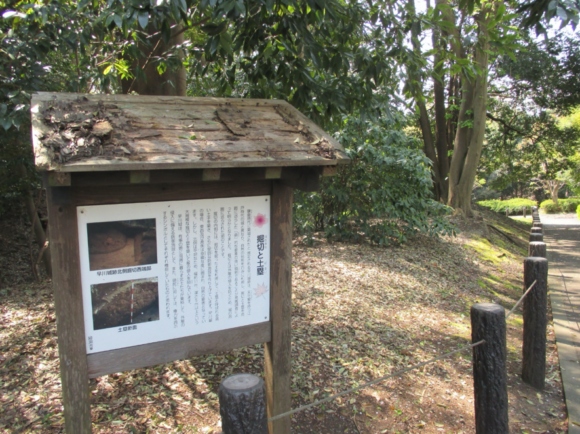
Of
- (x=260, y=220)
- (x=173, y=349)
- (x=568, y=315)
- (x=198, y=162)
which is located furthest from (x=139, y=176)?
(x=568, y=315)

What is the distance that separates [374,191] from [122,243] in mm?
6107

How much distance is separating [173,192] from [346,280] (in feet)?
14.6

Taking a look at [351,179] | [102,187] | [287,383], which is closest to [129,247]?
[102,187]

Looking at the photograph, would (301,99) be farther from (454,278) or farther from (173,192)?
(454,278)

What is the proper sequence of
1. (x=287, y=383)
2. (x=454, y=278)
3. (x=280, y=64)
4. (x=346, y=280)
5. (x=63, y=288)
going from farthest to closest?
(x=454, y=278) → (x=346, y=280) → (x=280, y=64) → (x=287, y=383) → (x=63, y=288)

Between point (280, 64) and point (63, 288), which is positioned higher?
point (280, 64)

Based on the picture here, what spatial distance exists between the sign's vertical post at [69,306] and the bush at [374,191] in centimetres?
569

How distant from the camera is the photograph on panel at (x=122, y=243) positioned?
203 centimetres

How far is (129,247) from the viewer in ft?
6.86

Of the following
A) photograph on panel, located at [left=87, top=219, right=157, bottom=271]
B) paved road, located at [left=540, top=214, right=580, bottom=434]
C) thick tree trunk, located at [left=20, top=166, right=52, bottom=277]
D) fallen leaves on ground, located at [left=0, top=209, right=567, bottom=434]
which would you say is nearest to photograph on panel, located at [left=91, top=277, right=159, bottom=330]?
photograph on panel, located at [left=87, top=219, right=157, bottom=271]

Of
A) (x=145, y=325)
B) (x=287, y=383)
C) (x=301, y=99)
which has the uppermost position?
(x=301, y=99)

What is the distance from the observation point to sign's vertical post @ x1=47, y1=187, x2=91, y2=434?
Result: 194 centimetres

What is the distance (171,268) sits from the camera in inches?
87.0

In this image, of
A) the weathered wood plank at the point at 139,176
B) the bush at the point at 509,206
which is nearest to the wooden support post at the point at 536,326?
the weathered wood plank at the point at 139,176
